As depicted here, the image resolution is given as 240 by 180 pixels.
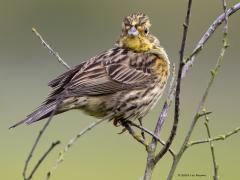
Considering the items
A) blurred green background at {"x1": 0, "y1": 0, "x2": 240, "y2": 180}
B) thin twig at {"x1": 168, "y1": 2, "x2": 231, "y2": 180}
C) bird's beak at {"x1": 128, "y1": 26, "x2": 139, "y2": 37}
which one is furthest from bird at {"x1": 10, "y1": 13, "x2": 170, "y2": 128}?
blurred green background at {"x1": 0, "y1": 0, "x2": 240, "y2": 180}

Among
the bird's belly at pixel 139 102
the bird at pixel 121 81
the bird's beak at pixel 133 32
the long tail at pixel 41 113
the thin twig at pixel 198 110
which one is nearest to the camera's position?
the thin twig at pixel 198 110

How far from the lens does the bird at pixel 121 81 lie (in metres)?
7.94

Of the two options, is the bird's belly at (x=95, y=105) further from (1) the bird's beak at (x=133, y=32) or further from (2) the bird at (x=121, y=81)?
(1) the bird's beak at (x=133, y=32)

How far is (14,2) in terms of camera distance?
859 inches

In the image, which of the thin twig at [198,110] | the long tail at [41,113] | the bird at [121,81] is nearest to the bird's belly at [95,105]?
the bird at [121,81]

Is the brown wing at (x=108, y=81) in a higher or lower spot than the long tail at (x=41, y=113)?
higher

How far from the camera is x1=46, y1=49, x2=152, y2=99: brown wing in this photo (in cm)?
802

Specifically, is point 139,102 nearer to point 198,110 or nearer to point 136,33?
point 136,33

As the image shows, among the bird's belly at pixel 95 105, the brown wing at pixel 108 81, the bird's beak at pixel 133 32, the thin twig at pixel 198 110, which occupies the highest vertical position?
the bird's beak at pixel 133 32

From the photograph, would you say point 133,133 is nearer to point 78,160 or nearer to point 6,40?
point 78,160

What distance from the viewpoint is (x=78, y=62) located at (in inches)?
731

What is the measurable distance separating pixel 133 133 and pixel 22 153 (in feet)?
30.3

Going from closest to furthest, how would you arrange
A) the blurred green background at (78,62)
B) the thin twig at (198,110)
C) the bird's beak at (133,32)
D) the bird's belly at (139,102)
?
the thin twig at (198,110) → the bird's belly at (139,102) → the bird's beak at (133,32) → the blurred green background at (78,62)

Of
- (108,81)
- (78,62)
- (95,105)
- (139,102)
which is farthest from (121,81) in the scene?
(78,62)
